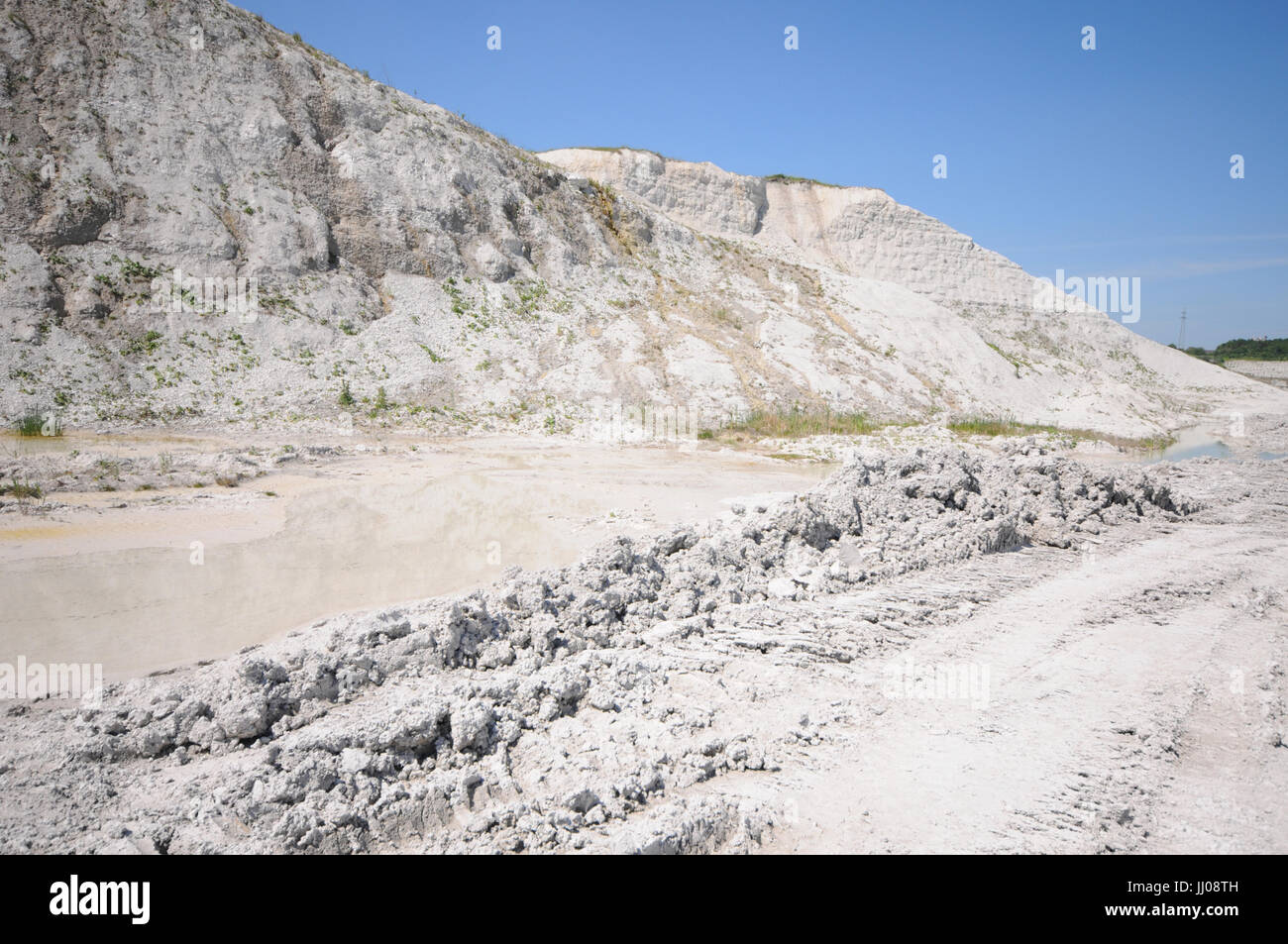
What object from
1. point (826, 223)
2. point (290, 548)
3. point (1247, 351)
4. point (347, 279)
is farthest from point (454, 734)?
point (1247, 351)

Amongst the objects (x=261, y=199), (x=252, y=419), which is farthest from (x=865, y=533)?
(x=261, y=199)

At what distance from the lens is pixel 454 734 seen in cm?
434

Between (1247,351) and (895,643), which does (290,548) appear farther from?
(1247,351)

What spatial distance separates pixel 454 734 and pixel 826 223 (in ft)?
151

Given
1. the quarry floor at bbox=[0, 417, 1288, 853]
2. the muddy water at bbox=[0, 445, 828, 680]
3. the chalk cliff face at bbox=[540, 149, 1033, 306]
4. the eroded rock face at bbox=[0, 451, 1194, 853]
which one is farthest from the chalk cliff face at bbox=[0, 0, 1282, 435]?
the eroded rock face at bbox=[0, 451, 1194, 853]

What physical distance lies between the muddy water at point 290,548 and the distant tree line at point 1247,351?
97.2 m

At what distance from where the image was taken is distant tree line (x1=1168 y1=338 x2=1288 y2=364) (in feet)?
283

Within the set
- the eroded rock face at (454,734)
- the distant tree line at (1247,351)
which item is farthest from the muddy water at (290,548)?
the distant tree line at (1247,351)

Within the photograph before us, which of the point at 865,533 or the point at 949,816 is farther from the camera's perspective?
the point at 865,533

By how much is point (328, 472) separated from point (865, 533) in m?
11.0

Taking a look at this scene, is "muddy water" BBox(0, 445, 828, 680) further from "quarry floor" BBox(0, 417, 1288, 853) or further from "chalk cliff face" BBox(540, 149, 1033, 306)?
"chalk cliff face" BBox(540, 149, 1033, 306)

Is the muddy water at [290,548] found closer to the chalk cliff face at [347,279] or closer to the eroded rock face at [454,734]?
the eroded rock face at [454,734]
